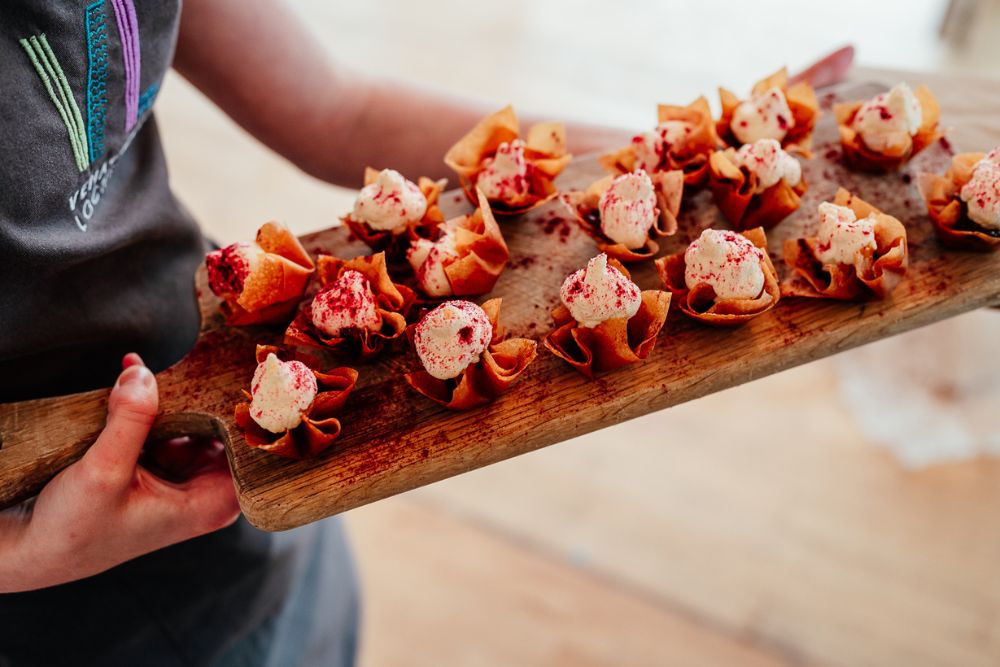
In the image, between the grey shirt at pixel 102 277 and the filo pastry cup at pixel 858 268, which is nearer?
the grey shirt at pixel 102 277

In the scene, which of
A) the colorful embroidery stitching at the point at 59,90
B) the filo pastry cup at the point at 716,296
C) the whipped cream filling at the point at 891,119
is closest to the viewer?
the colorful embroidery stitching at the point at 59,90

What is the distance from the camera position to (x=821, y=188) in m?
0.98

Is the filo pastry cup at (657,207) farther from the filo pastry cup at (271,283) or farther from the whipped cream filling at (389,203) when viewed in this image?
the filo pastry cup at (271,283)

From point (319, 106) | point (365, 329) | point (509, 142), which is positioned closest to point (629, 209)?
point (509, 142)

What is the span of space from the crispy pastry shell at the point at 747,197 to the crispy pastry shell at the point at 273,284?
415mm

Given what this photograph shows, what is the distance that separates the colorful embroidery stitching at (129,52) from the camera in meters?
0.79

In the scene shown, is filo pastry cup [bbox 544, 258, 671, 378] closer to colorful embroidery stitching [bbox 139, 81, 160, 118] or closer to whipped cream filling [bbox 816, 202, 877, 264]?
whipped cream filling [bbox 816, 202, 877, 264]

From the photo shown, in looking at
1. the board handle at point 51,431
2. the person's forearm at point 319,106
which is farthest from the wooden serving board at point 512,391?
the person's forearm at point 319,106

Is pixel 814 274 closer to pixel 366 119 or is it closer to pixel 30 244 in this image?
pixel 366 119

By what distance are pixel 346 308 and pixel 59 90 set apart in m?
0.29

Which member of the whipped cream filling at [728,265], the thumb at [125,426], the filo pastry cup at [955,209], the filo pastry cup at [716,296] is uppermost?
the filo pastry cup at [955,209]

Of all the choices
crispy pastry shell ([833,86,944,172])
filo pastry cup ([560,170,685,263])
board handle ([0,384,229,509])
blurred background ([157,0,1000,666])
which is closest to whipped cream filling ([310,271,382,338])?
board handle ([0,384,229,509])

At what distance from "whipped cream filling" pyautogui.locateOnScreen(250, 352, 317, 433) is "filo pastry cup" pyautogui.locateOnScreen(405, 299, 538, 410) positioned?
0.10 metres

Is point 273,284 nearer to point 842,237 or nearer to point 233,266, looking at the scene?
point 233,266
